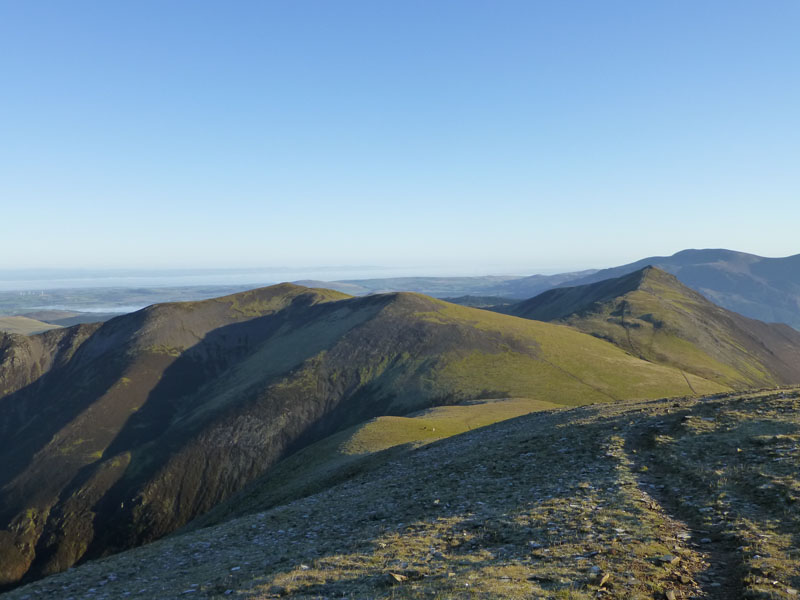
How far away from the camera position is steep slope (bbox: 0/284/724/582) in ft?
377

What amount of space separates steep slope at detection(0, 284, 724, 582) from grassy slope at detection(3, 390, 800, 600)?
267 ft

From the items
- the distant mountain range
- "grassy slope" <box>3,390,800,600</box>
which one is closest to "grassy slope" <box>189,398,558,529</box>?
the distant mountain range

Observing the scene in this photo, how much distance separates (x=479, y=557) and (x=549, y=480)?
1015cm

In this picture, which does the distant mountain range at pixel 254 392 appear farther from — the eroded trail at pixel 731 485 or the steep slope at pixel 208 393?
the eroded trail at pixel 731 485

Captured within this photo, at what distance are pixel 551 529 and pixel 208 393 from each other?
163 m

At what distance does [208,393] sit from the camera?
163750 millimetres

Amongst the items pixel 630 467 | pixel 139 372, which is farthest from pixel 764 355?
pixel 139 372

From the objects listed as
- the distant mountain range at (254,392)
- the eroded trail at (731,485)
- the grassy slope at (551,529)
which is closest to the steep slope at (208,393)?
the distant mountain range at (254,392)

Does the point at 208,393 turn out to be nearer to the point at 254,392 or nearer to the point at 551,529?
the point at 254,392

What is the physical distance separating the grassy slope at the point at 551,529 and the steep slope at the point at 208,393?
81.5m

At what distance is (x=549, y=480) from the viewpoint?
85.8ft

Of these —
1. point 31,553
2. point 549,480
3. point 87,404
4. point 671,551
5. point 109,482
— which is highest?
point 671,551

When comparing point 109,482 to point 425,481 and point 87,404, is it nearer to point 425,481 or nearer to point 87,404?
point 87,404

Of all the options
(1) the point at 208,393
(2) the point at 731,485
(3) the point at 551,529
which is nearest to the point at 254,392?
(1) the point at 208,393
